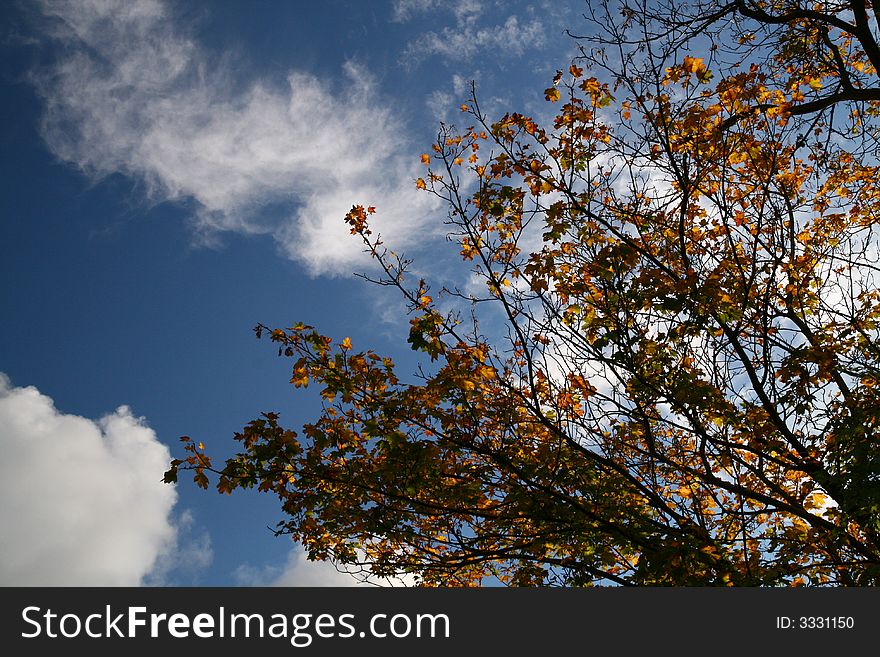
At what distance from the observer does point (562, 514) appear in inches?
273

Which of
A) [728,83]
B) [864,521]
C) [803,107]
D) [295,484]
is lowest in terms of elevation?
[864,521]

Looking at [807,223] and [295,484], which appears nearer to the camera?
[295,484]

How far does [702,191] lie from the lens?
26.8 feet

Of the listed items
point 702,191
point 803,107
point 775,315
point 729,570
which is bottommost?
point 729,570

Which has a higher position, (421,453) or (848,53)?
(848,53)

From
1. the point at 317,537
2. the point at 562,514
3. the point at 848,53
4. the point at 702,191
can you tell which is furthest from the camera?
the point at 848,53

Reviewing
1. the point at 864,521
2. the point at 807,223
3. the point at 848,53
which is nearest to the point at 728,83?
the point at 807,223

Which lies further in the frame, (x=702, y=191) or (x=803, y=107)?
(x=803, y=107)

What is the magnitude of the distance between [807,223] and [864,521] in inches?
187

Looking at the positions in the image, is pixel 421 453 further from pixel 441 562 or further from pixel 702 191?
pixel 702 191

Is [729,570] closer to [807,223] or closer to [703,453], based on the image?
[703,453]

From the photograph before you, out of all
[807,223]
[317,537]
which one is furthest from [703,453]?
[317,537]

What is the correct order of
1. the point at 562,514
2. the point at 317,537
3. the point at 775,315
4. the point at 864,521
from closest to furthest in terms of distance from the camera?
the point at 864,521 → the point at 562,514 → the point at 775,315 → the point at 317,537

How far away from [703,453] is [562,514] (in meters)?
1.67
